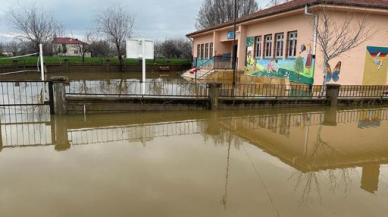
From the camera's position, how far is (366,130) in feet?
28.9

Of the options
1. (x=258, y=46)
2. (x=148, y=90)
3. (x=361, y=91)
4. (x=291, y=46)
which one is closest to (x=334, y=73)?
(x=361, y=91)

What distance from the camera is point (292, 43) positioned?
17.0 metres

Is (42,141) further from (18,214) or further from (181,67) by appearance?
(181,67)

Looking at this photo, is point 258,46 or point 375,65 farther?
point 258,46

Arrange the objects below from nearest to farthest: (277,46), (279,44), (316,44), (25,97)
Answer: (25,97)
(316,44)
(279,44)
(277,46)

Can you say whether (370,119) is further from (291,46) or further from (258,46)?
(258,46)

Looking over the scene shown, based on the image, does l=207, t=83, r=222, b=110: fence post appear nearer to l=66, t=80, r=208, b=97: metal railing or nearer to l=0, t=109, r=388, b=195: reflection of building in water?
l=66, t=80, r=208, b=97: metal railing

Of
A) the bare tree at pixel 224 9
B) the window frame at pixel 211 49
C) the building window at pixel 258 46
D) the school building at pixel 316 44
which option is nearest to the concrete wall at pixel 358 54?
the school building at pixel 316 44

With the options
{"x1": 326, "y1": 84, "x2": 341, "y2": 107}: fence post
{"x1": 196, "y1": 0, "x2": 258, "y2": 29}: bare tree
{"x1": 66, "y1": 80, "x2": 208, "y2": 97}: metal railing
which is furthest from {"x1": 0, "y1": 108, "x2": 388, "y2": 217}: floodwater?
{"x1": 196, "y1": 0, "x2": 258, "y2": 29}: bare tree

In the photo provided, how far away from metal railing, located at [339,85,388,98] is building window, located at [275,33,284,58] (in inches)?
205

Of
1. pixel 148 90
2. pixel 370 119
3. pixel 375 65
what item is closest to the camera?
pixel 370 119

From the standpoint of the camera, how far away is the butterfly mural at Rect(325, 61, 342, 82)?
15250 mm

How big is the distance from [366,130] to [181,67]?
30.4m

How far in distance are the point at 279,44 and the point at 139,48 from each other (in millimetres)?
9461
